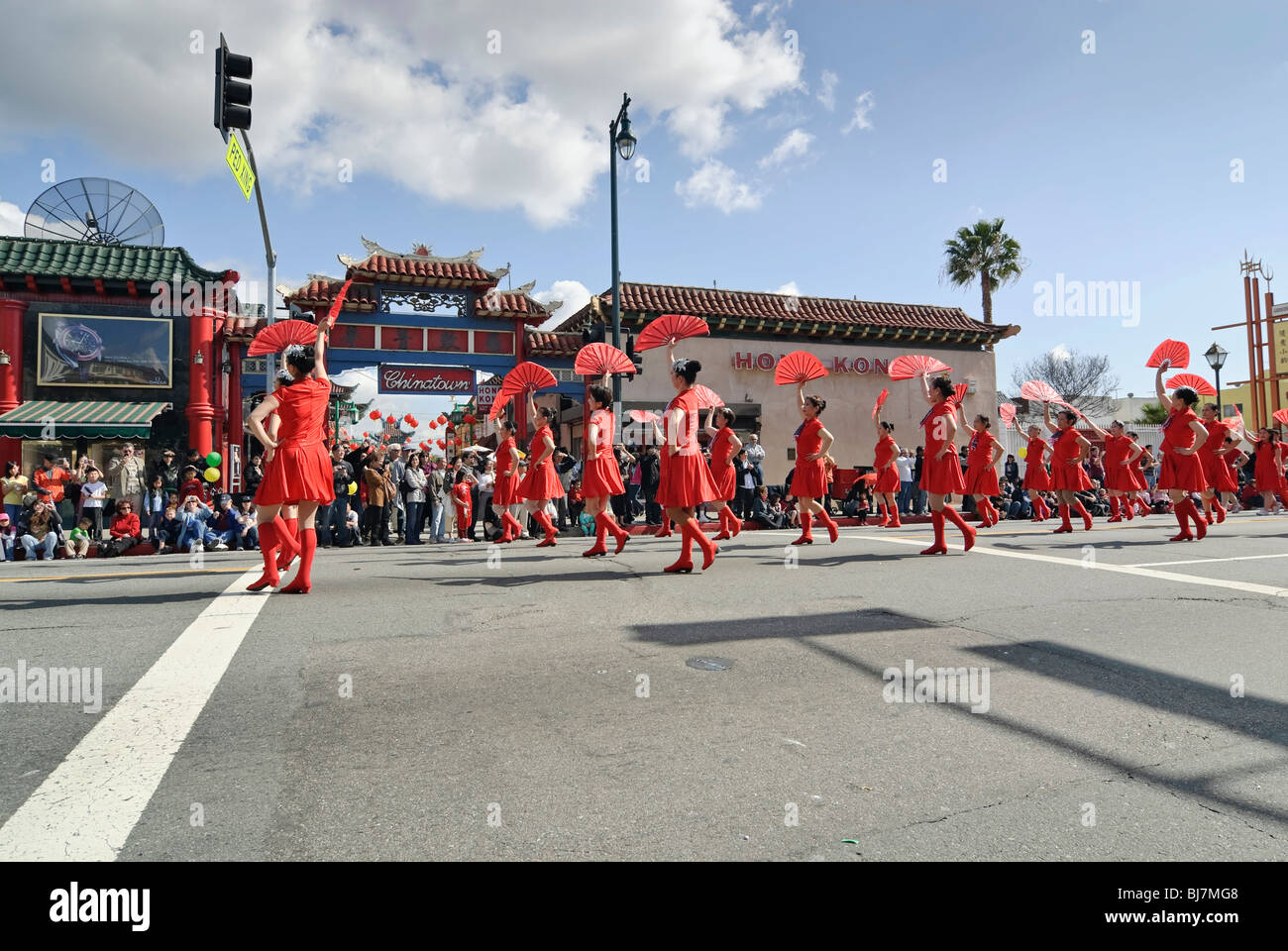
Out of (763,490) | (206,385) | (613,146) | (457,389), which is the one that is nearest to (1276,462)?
(763,490)

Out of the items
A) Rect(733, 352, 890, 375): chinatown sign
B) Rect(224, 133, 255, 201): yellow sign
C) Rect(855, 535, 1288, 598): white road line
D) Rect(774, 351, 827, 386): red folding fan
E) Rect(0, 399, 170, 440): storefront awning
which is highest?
Rect(224, 133, 255, 201): yellow sign

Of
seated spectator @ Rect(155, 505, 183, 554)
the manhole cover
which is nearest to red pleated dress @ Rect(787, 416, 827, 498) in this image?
the manhole cover

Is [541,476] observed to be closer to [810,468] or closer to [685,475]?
[685,475]

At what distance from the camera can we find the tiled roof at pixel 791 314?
80.5 feet

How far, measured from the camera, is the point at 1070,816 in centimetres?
268

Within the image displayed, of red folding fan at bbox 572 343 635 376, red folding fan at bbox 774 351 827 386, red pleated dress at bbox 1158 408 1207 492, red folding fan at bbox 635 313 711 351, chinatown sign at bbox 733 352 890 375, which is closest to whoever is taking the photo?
red folding fan at bbox 635 313 711 351

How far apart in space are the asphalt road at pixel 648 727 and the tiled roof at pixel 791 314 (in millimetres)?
18111

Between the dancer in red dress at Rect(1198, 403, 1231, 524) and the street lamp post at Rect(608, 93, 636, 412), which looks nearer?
the dancer in red dress at Rect(1198, 403, 1231, 524)

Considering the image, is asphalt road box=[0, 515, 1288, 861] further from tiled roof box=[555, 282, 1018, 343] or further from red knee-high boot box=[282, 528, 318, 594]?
tiled roof box=[555, 282, 1018, 343]

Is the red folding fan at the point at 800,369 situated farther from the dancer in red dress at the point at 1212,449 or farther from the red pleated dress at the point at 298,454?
the dancer in red dress at the point at 1212,449

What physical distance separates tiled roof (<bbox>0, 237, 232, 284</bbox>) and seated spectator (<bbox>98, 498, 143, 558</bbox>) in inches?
427

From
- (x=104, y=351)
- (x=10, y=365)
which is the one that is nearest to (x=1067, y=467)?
(x=104, y=351)

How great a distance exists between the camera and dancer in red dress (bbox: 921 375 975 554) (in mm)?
9375

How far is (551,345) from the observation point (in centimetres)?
2408
